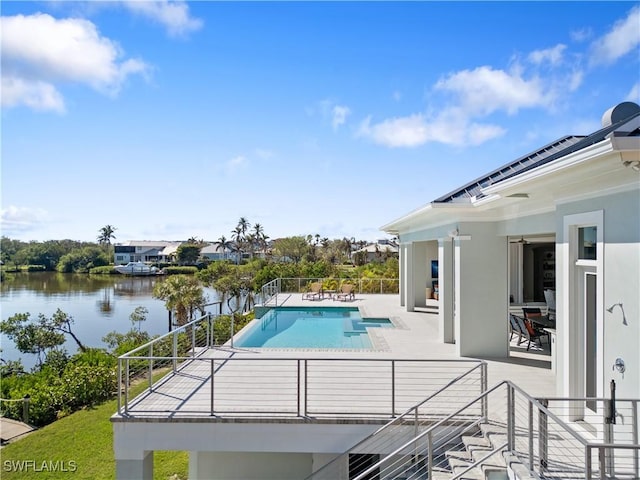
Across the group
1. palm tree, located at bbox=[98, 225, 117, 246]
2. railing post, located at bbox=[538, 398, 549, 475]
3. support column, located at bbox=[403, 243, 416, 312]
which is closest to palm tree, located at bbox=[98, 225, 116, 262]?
palm tree, located at bbox=[98, 225, 117, 246]

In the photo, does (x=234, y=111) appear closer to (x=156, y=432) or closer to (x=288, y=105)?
(x=288, y=105)

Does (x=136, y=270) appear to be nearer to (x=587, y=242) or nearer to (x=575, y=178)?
(x=587, y=242)

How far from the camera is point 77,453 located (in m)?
10.9

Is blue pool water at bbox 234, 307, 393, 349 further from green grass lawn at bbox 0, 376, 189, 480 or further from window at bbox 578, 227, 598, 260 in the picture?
window at bbox 578, 227, 598, 260

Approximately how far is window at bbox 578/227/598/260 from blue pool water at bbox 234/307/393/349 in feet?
24.8

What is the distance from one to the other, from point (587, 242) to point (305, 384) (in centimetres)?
453

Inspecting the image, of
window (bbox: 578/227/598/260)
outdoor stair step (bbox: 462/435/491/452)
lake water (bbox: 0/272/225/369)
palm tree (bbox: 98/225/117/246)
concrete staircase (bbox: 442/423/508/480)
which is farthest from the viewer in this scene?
palm tree (bbox: 98/225/117/246)

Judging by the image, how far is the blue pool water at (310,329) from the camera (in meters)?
13.5

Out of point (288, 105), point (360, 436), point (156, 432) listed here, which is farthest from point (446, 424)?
point (288, 105)

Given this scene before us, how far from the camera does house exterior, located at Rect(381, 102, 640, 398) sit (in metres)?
4.79

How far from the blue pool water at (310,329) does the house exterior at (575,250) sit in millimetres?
3823

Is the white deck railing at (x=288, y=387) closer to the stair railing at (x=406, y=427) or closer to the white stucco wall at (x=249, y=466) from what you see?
the stair railing at (x=406, y=427)

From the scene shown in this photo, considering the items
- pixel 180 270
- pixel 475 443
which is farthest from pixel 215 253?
pixel 475 443

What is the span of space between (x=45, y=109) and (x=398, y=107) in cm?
1127
